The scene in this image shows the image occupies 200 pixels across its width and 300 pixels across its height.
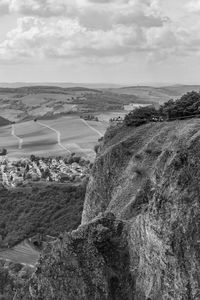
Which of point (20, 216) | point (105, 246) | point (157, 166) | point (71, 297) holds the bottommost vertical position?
point (20, 216)

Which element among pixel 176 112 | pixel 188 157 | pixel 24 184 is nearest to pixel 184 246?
pixel 188 157

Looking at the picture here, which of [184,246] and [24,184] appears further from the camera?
[24,184]

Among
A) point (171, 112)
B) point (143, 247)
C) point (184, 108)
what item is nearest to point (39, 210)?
point (171, 112)

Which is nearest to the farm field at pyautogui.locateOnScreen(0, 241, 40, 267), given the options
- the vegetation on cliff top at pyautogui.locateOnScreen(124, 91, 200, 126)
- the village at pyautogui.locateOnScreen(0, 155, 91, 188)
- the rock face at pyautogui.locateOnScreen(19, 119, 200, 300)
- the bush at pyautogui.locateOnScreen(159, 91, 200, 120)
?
the vegetation on cliff top at pyautogui.locateOnScreen(124, 91, 200, 126)

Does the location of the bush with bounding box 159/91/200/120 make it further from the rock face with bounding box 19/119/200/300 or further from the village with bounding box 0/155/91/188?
the village with bounding box 0/155/91/188

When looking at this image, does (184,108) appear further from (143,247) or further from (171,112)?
(143,247)

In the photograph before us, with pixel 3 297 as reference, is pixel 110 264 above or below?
above

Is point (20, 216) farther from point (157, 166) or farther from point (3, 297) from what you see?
point (157, 166)
